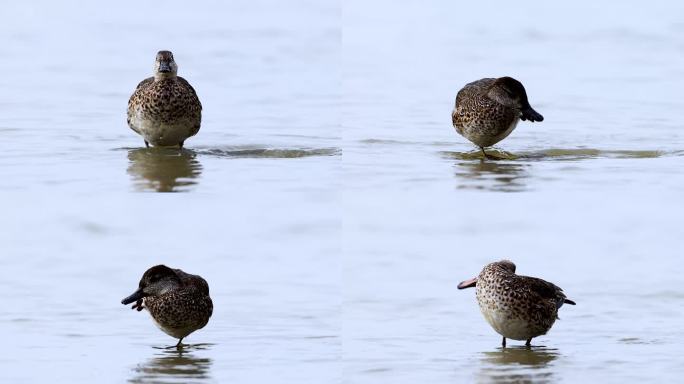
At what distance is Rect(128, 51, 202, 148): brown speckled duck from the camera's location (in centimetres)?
1181

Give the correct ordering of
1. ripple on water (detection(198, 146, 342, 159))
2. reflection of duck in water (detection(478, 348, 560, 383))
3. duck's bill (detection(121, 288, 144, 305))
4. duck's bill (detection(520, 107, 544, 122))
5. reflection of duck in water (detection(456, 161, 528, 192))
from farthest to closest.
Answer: duck's bill (detection(520, 107, 544, 122)) → ripple on water (detection(198, 146, 342, 159)) → duck's bill (detection(121, 288, 144, 305)) → reflection of duck in water (detection(456, 161, 528, 192)) → reflection of duck in water (detection(478, 348, 560, 383))

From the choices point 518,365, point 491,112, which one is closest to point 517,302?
point 518,365

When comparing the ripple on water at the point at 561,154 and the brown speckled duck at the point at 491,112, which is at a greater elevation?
the brown speckled duck at the point at 491,112

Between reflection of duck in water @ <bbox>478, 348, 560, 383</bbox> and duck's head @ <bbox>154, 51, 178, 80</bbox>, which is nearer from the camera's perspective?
reflection of duck in water @ <bbox>478, 348, 560, 383</bbox>

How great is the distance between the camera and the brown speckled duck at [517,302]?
11.5 m

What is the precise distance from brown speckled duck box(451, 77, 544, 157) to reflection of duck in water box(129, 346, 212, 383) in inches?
119

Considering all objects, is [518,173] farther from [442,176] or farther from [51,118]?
[51,118]

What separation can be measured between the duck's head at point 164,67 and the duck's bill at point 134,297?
1743mm

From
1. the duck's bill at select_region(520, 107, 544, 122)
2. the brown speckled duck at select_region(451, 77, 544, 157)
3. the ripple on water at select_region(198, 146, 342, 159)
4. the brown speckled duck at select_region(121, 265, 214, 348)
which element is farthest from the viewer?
the duck's bill at select_region(520, 107, 544, 122)

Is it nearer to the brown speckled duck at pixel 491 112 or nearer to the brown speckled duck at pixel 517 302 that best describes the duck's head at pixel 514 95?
the brown speckled duck at pixel 491 112

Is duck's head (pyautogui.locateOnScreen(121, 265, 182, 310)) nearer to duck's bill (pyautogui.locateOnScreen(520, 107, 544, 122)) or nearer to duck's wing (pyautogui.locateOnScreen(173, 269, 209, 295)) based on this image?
duck's wing (pyautogui.locateOnScreen(173, 269, 209, 295))

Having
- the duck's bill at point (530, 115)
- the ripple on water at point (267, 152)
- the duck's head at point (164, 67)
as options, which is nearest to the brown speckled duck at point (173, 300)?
the ripple on water at point (267, 152)

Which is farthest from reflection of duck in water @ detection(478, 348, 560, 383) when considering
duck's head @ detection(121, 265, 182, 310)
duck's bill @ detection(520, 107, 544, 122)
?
duck's head @ detection(121, 265, 182, 310)

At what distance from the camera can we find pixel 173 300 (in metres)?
11.7
